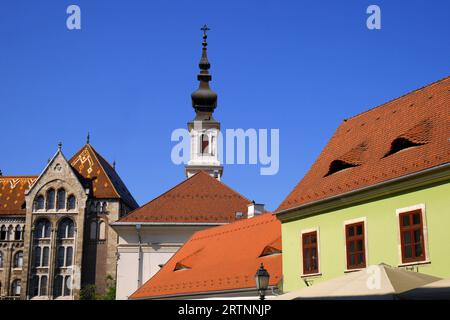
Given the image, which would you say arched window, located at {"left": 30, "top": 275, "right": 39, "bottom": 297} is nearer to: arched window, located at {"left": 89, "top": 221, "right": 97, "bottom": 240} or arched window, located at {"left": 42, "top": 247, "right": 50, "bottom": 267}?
arched window, located at {"left": 42, "top": 247, "right": 50, "bottom": 267}

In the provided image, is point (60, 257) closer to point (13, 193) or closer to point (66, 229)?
point (66, 229)

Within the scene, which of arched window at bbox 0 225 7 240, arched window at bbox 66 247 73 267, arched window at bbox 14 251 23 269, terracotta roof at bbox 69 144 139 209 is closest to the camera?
arched window at bbox 66 247 73 267

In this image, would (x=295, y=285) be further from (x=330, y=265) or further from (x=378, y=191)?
(x=378, y=191)

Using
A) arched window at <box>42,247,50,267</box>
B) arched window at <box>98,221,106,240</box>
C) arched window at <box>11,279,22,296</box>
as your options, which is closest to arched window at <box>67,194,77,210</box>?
arched window at <box>98,221,106,240</box>

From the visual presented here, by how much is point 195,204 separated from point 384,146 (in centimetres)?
2265

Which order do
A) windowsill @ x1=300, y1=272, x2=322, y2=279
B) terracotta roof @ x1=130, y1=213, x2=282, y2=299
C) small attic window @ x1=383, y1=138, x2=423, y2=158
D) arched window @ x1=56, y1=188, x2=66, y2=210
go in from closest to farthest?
small attic window @ x1=383, y1=138, x2=423, y2=158
windowsill @ x1=300, y1=272, x2=322, y2=279
terracotta roof @ x1=130, y1=213, x2=282, y2=299
arched window @ x1=56, y1=188, x2=66, y2=210

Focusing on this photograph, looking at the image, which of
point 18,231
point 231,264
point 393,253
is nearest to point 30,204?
point 18,231

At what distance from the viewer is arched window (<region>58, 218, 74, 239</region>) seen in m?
68.5

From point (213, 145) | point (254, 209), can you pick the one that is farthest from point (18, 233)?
point (254, 209)

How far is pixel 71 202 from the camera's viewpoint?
69062mm

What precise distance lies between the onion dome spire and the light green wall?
191 feet

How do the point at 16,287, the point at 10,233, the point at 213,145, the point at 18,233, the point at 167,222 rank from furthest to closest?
the point at 213,145, the point at 18,233, the point at 10,233, the point at 16,287, the point at 167,222

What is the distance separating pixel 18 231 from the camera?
7306cm

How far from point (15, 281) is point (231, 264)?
167ft
